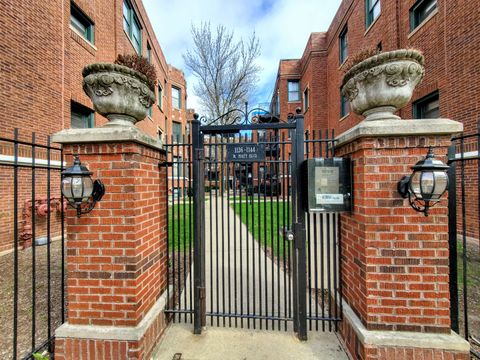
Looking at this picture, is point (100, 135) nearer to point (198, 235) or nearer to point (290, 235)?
point (198, 235)

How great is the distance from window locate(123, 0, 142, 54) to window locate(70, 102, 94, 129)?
5.33 m

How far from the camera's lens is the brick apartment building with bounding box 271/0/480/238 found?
617 centimetres

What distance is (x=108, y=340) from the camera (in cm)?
Result: 220

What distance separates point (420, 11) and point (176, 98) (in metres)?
19.7

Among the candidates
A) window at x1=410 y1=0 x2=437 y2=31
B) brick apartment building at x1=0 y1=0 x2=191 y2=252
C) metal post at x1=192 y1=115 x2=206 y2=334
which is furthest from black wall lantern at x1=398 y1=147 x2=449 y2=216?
window at x1=410 y1=0 x2=437 y2=31

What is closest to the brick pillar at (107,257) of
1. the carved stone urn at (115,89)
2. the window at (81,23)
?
the carved stone urn at (115,89)

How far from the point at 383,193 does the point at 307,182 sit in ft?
2.26

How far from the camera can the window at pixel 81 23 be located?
26.6 feet

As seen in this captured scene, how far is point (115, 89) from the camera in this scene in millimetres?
2291

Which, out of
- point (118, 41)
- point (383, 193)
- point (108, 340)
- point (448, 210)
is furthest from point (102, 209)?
point (118, 41)

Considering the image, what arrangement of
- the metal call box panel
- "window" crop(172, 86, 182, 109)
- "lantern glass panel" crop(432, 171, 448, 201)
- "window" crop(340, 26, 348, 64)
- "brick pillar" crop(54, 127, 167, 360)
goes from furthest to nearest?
1. "window" crop(172, 86, 182, 109)
2. "window" crop(340, 26, 348, 64)
3. the metal call box panel
4. "brick pillar" crop(54, 127, 167, 360)
5. "lantern glass panel" crop(432, 171, 448, 201)

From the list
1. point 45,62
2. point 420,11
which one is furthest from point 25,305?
point 420,11

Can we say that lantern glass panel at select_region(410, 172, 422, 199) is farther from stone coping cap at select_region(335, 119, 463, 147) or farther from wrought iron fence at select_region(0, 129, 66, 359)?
wrought iron fence at select_region(0, 129, 66, 359)

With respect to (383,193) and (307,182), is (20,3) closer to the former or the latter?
(307,182)
